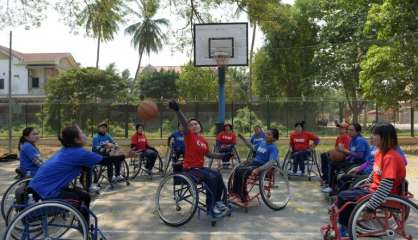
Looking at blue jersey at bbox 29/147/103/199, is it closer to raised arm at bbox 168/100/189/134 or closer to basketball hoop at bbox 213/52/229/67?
raised arm at bbox 168/100/189/134

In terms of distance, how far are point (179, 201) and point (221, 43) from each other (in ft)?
28.2

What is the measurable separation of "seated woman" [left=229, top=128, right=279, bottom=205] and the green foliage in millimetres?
14293

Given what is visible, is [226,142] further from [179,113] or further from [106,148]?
[179,113]

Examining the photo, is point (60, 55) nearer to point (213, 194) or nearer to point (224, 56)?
point (224, 56)

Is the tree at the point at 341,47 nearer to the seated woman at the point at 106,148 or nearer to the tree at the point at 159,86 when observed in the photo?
the tree at the point at 159,86

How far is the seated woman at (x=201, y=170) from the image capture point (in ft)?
21.4

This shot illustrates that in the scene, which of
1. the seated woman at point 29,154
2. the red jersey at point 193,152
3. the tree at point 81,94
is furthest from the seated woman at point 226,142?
the tree at point 81,94

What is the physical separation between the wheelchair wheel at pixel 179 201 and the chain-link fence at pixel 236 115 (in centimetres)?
1435

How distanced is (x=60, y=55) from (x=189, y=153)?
39.6m

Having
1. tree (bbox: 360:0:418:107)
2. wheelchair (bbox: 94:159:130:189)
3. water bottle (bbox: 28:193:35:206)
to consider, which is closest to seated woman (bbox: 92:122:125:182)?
wheelchair (bbox: 94:159:130:189)

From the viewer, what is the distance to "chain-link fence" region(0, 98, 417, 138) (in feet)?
72.5

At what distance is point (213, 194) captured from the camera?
6.55 meters

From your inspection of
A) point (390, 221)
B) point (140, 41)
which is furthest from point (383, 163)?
point (140, 41)

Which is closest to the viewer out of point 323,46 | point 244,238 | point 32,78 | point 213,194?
point 244,238
